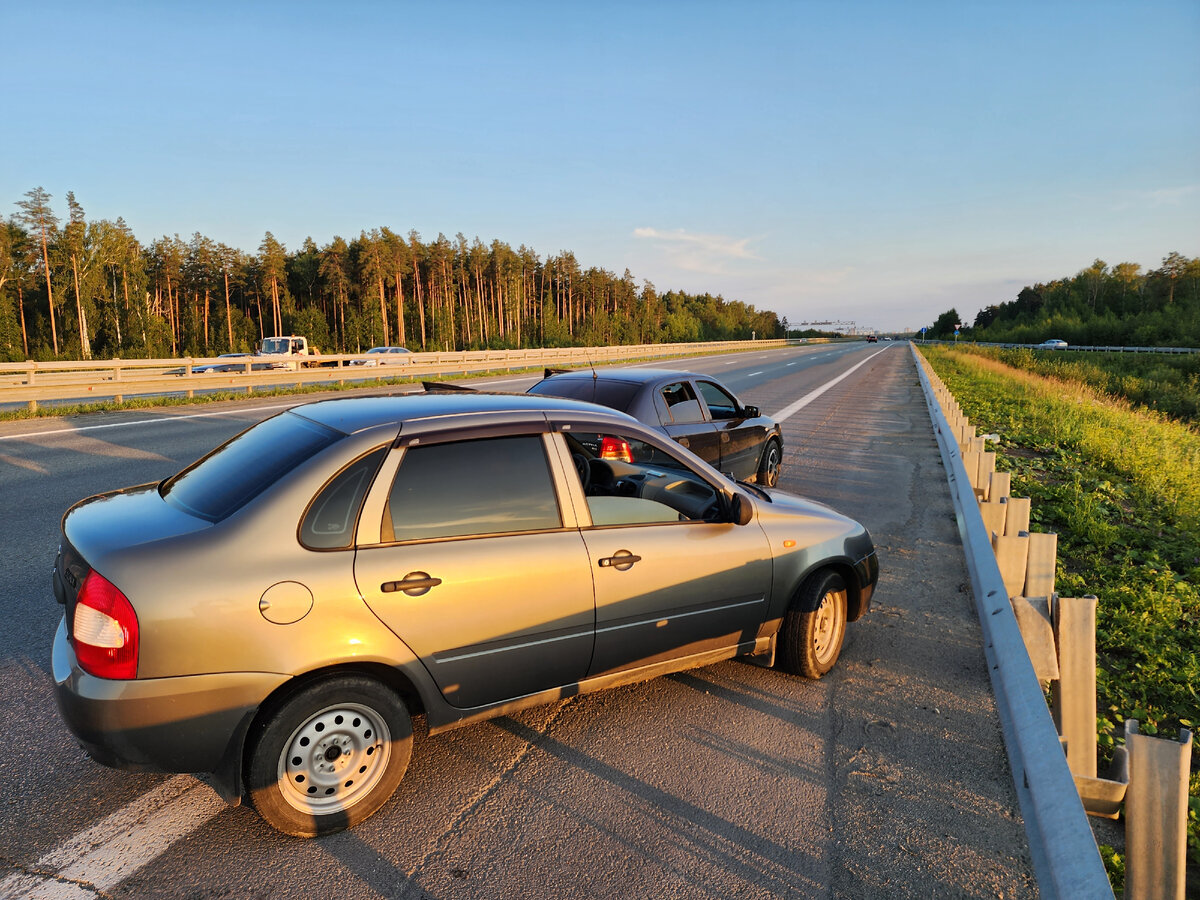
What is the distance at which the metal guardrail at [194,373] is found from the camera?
16719 millimetres

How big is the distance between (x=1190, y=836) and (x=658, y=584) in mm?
2436

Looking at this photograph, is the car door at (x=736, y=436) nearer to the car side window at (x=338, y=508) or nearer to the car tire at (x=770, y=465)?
the car tire at (x=770, y=465)

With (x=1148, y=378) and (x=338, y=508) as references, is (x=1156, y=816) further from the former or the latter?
(x=1148, y=378)

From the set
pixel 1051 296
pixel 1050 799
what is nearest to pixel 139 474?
pixel 1050 799

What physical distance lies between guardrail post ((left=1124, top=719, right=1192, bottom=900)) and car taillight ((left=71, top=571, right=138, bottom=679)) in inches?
119

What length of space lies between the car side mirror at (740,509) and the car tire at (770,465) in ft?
17.0

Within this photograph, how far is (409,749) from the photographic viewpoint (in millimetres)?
2977

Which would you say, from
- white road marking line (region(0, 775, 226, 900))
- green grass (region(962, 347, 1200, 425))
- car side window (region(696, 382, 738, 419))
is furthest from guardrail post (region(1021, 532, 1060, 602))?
green grass (region(962, 347, 1200, 425))

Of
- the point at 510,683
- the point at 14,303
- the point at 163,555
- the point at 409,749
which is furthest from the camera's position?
the point at 14,303

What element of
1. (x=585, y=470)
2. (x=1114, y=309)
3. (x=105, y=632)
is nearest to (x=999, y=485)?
(x=585, y=470)

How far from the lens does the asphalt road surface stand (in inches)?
103

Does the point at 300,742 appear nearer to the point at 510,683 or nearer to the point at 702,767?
the point at 510,683

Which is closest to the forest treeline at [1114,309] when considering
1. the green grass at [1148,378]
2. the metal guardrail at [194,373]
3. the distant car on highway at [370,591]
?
the green grass at [1148,378]

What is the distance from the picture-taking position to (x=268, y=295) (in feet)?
263
